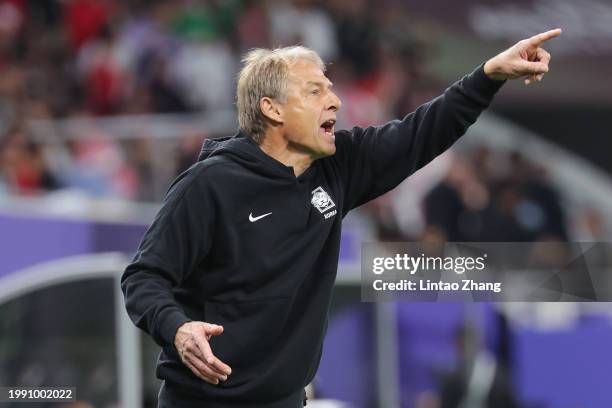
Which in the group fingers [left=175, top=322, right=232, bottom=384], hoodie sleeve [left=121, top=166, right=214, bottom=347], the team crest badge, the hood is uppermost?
the hood

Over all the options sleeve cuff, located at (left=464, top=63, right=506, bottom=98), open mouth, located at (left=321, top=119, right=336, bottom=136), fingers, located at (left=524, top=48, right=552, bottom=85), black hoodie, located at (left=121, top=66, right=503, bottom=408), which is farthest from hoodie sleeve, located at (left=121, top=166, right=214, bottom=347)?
fingers, located at (left=524, top=48, right=552, bottom=85)

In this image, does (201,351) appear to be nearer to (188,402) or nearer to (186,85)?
(188,402)

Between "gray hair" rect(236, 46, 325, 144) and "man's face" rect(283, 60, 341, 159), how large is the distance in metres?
0.03

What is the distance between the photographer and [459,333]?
7113mm

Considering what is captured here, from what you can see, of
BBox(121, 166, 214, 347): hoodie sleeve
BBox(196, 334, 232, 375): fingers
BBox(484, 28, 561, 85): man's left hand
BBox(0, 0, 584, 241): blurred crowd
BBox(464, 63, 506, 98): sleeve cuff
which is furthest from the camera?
BBox(0, 0, 584, 241): blurred crowd

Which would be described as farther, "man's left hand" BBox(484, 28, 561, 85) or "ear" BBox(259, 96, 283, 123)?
"ear" BBox(259, 96, 283, 123)

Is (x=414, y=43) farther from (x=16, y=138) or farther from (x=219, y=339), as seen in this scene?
(x=219, y=339)

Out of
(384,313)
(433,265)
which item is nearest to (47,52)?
(384,313)

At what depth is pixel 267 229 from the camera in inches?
166

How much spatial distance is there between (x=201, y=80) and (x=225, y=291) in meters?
9.02

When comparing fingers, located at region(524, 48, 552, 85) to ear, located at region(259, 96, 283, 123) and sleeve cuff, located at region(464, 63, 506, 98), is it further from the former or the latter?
ear, located at region(259, 96, 283, 123)

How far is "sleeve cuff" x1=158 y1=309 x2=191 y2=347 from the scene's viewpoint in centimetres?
390

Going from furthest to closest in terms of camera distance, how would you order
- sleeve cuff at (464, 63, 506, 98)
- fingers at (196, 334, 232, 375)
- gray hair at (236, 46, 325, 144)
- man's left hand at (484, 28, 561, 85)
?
gray hair at (236, 46, 325, 144), sleeve cuff at (464, 63, 506, 98), man's left hand at (484, 28, 561, 85), fingers at (196, 334, 232, 375)

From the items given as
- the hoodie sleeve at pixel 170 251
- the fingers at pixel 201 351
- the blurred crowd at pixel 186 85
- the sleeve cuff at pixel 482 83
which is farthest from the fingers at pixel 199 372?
the blurred crowd at pixel 186 85
